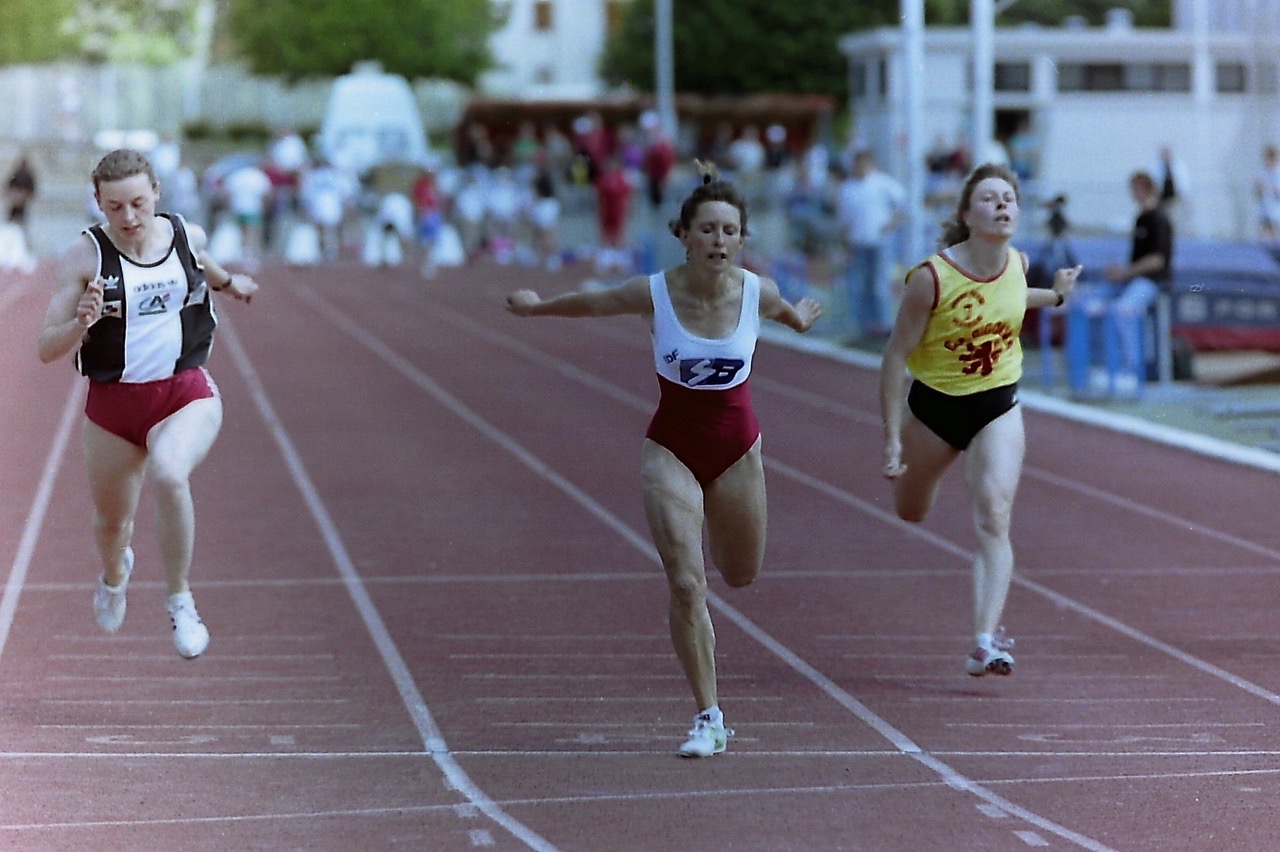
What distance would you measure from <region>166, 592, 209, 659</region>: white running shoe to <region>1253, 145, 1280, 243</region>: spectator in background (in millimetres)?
17949

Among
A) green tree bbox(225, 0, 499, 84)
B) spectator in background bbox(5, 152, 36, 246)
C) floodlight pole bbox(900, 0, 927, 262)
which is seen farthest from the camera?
green tree bbox(225, 0, 499, 84)

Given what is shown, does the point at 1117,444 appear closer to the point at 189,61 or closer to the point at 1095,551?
the point at 1095,551

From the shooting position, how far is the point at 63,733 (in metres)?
7.84

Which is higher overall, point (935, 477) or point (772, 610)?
point (935, 477)

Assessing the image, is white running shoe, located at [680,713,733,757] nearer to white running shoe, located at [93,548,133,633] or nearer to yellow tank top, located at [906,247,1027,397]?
yellow tank top, located at [906,247,1027,397]

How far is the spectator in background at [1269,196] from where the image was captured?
960 inches

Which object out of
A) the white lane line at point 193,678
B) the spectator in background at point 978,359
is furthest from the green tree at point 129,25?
the spectator in background at point 978,359

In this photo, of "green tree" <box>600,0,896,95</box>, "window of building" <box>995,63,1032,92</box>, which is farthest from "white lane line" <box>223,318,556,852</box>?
"green tree" <box>600,0,896,95</box>

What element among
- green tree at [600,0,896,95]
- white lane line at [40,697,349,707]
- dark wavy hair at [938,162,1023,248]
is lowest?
white lane line at [40,697,349,707]

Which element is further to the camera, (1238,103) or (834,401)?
(1238,103)

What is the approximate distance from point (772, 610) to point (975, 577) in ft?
6.18

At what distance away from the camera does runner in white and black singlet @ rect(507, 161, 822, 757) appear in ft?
24.0

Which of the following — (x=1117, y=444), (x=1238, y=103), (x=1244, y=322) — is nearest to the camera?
(x=1117, y=444)

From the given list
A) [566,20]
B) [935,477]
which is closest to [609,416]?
[935,477]
